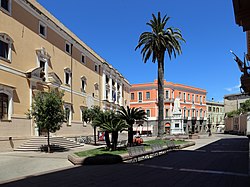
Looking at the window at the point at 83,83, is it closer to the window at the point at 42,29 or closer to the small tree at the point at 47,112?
the window at the point at 42,29

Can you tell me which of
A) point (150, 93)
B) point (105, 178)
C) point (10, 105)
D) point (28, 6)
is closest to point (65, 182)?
point (105, 178)

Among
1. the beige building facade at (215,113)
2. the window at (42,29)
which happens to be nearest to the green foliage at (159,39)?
the window at (42,29)

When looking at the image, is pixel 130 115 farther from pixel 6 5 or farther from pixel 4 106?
pixel 6 5

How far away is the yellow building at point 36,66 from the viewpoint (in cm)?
→ 2186

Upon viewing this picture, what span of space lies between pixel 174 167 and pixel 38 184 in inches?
241

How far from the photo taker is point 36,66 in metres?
26.2

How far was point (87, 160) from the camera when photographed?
1447cm

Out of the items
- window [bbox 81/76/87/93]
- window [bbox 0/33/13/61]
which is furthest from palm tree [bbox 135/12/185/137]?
window [bbox 0/33/13/61]

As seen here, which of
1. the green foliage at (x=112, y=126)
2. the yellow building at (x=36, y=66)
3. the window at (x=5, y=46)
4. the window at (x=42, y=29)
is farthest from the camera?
the window at (x=42, y=29)

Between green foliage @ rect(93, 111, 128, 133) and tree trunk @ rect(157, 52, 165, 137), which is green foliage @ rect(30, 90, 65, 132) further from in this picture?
tree trunk @ rect(157, 52, 165, 137)

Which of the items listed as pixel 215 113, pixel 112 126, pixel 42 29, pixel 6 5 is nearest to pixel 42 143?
pixel 112 126

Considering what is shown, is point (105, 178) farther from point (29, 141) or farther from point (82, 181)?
point (29, 141)

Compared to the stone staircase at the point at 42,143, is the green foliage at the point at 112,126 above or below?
above

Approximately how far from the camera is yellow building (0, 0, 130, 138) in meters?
21.9
